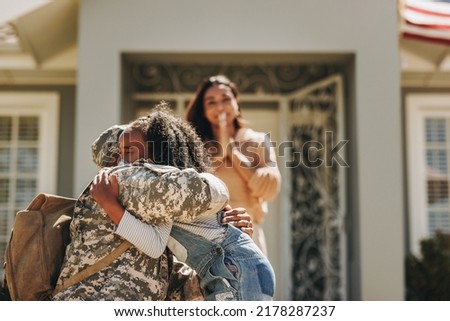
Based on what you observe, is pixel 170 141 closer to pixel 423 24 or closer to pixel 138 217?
pixel 138 217

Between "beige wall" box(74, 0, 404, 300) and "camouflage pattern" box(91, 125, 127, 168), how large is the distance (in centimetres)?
324

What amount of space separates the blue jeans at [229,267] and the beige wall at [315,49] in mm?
3563

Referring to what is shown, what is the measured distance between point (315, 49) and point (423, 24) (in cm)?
110

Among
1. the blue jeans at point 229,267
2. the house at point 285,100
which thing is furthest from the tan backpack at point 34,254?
the house at point 285,100

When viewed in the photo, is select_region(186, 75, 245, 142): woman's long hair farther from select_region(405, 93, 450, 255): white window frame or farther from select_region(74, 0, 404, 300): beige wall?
select_region(405, 93, 450, 255): white window frame

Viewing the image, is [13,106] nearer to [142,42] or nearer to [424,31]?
[142,42]

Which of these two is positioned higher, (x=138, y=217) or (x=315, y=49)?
(x=315, y=49)

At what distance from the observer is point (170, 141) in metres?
3.00

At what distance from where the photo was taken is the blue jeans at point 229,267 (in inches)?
Answer: 112

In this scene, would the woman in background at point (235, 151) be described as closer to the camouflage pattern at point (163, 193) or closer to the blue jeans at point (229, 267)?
the blue jeans at point (229, 267)

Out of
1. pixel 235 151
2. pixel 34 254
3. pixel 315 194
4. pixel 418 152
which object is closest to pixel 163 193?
pixel 34 254

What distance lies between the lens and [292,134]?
25.6ft

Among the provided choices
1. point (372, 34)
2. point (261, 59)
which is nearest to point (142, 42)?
point (261, 59)
